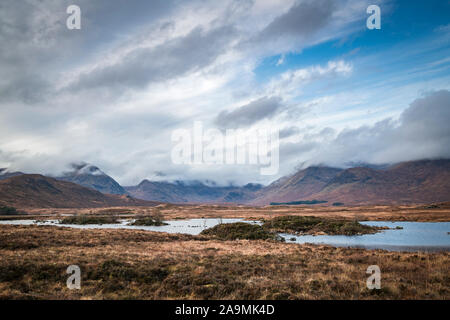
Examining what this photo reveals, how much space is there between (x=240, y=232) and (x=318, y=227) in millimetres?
22488

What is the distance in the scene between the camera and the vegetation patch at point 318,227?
6128cm

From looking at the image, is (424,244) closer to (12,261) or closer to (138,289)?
(138,289)

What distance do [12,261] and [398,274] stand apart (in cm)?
2750

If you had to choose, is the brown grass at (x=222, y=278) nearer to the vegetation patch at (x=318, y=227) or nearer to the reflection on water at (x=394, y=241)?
the reflection on water at (x=394, y=241)

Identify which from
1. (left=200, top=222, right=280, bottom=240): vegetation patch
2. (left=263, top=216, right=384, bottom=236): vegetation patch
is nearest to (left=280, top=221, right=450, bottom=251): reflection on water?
(left=200, top=222, right=280, bottom=240): vegetation patch

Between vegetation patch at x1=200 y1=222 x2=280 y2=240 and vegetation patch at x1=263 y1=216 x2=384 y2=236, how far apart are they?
13.4 m

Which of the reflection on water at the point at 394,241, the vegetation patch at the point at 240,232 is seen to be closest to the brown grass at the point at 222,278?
the reflection on water at the point at 394,241

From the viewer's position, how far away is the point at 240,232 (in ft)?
186

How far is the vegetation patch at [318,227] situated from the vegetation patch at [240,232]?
13445 mm

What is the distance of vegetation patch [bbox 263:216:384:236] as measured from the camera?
61281 mm

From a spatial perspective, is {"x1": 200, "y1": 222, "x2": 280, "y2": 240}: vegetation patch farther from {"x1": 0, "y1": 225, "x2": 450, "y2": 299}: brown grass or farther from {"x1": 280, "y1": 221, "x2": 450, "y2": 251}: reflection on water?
{"x1": 0, "y1": 225, "x2": 450, "y2": 299}: brown grass
